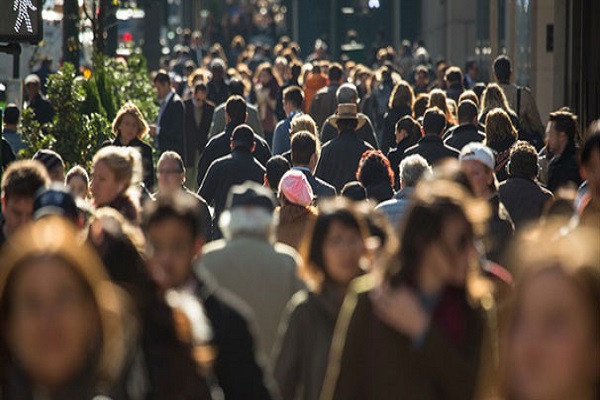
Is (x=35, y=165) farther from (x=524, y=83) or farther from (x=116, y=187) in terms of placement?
(x=524, y=83)

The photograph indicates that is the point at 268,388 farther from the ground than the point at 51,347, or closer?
closer

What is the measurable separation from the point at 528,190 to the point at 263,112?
46.6ft

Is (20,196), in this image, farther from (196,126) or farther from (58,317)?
(196,126)

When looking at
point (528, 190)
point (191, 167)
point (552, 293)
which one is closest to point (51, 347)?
point (552, 293)

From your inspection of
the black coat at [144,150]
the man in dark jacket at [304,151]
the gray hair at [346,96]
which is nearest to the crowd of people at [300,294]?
the man in dark jacket at [304,151]

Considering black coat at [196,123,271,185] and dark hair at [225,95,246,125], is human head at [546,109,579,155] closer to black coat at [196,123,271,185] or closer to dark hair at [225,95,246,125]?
black coat at [196,123,271,185]

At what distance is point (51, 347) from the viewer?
4637 millimetres

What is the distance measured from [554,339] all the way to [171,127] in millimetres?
18370

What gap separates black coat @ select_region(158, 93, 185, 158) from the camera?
72.5ft

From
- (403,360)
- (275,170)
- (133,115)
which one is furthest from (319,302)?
(133,115)

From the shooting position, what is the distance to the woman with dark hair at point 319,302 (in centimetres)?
731

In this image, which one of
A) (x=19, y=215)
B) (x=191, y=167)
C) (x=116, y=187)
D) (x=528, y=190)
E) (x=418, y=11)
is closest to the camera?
(x=19, y=215)

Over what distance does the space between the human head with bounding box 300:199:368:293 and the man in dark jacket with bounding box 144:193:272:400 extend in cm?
98

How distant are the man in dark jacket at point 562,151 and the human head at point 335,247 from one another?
6.15 m
